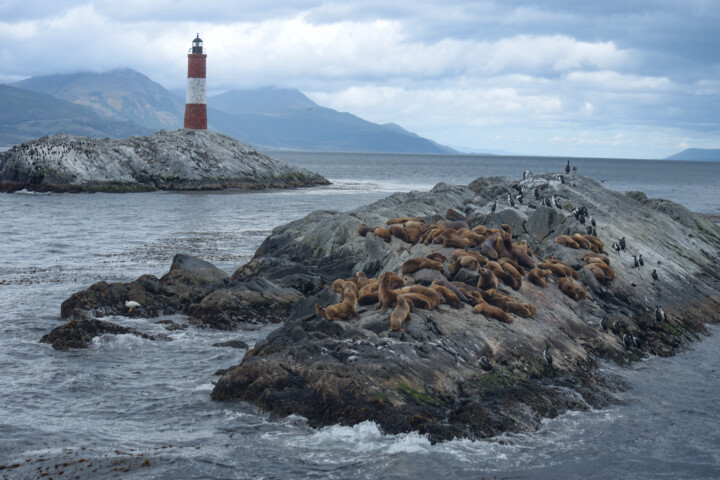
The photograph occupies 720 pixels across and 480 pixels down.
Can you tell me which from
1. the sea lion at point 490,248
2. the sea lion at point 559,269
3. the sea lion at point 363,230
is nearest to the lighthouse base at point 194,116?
the sea lion at point 363,230

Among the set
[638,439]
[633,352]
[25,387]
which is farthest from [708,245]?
[25,387]

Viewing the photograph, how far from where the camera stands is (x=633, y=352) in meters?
17.0

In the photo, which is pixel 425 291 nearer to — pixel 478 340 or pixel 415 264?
pixel 478 340

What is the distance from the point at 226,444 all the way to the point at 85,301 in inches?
416

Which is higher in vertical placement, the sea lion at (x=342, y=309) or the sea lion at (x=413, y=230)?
the sea lion at (x=413, y=230)

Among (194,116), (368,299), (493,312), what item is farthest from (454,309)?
(194,116)

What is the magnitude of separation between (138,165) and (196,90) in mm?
11607

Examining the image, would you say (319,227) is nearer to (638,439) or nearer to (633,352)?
(633,352)

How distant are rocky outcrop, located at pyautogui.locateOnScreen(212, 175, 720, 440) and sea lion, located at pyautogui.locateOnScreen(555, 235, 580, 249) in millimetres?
287

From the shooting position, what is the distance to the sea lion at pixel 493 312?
15.7 meters

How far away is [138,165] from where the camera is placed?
75.6 metres

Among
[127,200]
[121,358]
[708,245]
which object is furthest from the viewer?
[127,200]

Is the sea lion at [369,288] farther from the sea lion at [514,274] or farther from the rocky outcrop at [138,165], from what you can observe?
the rocky outcrop at [138,165]

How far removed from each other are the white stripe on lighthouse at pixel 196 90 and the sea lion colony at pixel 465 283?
6220cm
